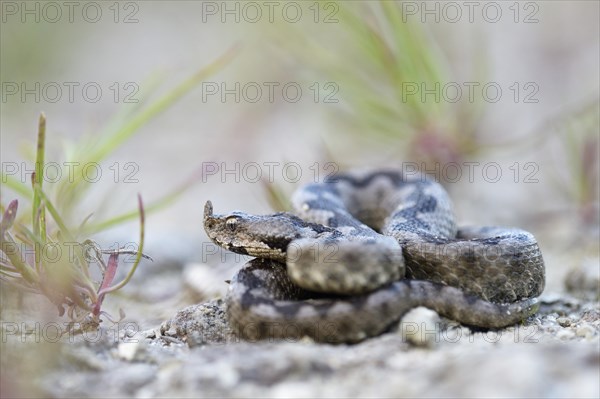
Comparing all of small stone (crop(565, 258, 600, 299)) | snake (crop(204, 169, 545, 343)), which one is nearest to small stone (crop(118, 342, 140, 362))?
snake (crop(204, 169, 545, 343))

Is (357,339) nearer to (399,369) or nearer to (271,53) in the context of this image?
(399,369)

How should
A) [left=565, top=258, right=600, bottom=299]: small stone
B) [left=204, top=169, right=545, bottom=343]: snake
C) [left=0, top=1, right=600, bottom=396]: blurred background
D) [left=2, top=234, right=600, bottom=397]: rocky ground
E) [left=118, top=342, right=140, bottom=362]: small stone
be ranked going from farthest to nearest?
[left=0, top=1, right=600, bottom=396]: blurred background < [left=565, top=258, right=600, bottom=299]: small stone < [left=204, top=169, right=545, bottom=343]: snake < [left=118, top=342, right=140, bottom=362]: small stone < [left=2, top=234, right=600, bottom=397]: rocky ground

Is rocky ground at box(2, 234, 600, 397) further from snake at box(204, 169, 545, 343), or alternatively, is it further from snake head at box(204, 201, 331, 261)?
snake head at box(204, 201, 331, 261)

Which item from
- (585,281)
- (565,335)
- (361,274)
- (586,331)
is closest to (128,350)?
(361,274)

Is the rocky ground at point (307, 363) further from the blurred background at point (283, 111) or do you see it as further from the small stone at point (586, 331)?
the blurred background at point (283, 111)

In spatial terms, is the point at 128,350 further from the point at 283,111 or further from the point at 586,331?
the point at 283,111

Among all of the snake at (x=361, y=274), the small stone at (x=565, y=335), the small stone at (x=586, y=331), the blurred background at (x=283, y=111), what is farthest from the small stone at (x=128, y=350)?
the small stone at (x=586, y=331)
